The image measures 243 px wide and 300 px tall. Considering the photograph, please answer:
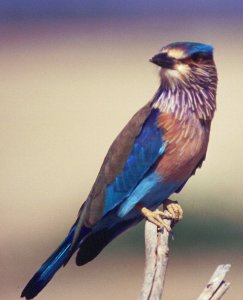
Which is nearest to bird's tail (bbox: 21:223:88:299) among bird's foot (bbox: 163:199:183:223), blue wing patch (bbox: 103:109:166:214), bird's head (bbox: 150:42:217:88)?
blue wing patch (bbox: 103:109:166:214)

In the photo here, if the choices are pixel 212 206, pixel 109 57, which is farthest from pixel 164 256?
pixel 109 57

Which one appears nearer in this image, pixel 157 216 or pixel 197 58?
pixel 157 216

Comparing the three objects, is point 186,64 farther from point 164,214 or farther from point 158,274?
point 158,274

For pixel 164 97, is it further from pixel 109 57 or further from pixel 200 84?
pixel 109 57

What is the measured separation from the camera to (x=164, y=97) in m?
4.31

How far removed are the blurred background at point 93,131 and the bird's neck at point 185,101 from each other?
2309 millimetres

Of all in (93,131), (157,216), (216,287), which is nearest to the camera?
(216,287)

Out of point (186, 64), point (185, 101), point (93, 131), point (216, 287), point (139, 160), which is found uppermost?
point (186, 64)

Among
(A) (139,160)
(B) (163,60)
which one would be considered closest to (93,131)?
(A) (139,160)

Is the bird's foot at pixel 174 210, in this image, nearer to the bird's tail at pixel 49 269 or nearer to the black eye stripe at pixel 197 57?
the bird's tail at pixel 49 269

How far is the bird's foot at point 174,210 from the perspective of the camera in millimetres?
4207

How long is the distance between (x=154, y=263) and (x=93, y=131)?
7.19m

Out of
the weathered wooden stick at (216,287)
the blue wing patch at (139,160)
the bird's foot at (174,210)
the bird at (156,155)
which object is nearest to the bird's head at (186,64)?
the bird at (156,155)

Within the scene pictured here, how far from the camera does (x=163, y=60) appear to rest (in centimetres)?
416
